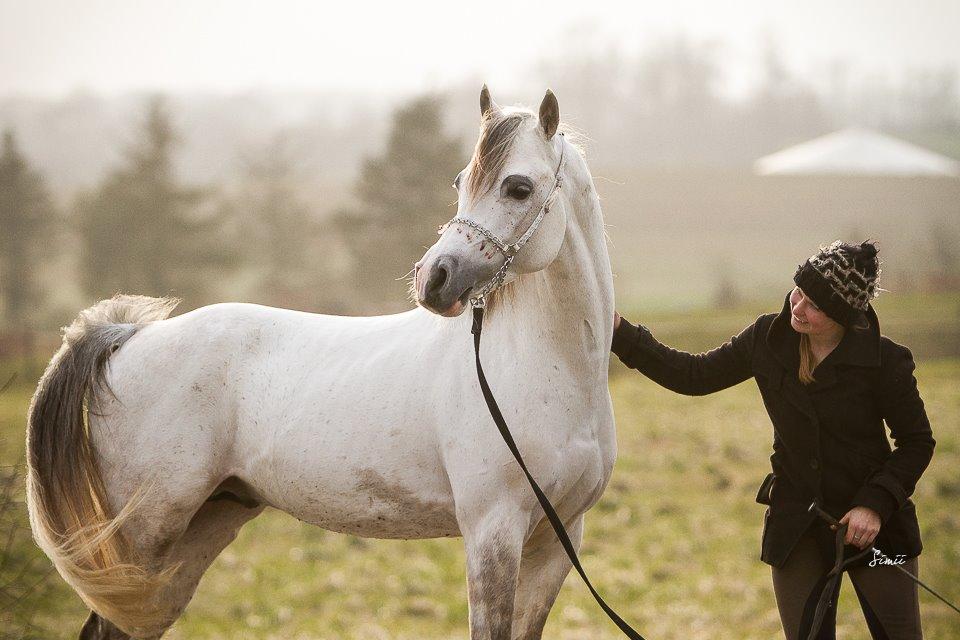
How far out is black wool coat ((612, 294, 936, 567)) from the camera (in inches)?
108

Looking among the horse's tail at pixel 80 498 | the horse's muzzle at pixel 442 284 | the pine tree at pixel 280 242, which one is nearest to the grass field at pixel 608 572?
the horse's tail at pixel 80 498

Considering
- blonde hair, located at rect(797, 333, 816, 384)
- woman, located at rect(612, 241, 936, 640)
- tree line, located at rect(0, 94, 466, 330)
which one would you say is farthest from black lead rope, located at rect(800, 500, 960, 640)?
tree line, located at rect(0, 94, 466, 330)

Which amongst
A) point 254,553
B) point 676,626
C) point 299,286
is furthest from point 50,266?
point 676,626

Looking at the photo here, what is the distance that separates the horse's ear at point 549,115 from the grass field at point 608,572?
2.60m

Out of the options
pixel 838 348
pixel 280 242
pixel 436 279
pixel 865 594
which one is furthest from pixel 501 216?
pixel 280 242

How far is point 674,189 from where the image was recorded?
3609cm

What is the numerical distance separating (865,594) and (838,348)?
32.1 inches

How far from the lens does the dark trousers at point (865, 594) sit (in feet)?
8.91

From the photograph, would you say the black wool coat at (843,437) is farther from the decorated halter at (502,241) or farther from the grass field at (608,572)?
the grass field at (608,572)

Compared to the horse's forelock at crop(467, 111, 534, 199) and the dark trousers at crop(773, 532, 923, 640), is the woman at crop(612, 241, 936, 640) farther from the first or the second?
the horse's forelock at crop(467, 111, 534, 199)

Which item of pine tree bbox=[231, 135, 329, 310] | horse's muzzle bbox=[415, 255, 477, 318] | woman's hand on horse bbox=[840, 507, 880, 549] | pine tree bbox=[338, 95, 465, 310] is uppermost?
horse's muzzle bbox=[415, 255, 477, 318]

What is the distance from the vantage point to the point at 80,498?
10.8 ft

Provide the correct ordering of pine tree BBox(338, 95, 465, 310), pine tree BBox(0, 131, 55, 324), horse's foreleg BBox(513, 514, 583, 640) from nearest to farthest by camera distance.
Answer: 1. horse's foreleg BBox(513, 514, 583, 640)
2. pine tree BBox(338, 95, 465, 310)
3. pine tree BBox(0, 131, 55, 324)

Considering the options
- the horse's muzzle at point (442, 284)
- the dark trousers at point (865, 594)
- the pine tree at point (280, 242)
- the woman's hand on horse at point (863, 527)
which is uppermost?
the horse's muzzle at point (442, 284)
